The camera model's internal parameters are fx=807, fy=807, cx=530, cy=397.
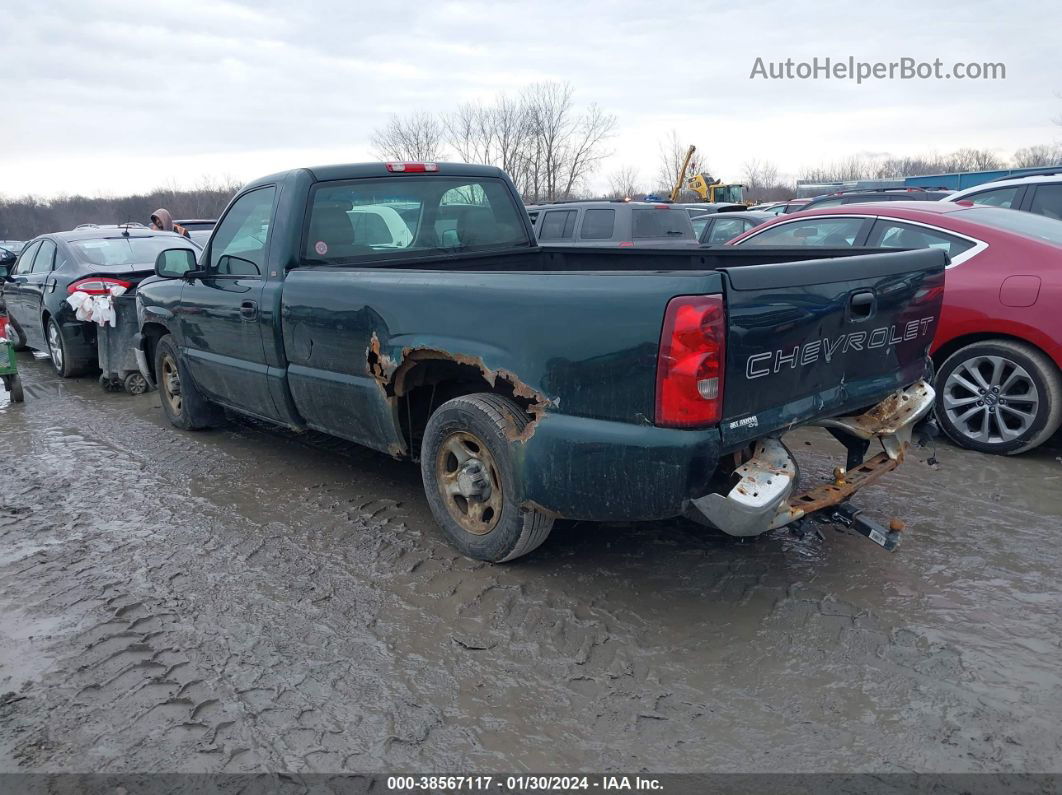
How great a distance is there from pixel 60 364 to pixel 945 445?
8913mm

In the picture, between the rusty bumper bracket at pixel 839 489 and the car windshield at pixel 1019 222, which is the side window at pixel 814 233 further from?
the rusty bumper bracket at pixel 839 489

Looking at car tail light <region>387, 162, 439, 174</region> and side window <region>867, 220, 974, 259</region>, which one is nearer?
car tail light <region>387, 162, 439, 174</region>

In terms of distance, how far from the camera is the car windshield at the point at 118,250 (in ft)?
28.8

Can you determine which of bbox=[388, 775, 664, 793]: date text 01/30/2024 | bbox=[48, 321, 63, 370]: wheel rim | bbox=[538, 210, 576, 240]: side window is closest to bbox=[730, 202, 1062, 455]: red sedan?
bbox=[388, 775, 664, 793]: date text 01/30/2024

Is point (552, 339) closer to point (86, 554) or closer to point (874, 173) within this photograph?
point (86, 554)

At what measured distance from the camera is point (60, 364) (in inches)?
358

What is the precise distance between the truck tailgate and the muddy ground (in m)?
0.86

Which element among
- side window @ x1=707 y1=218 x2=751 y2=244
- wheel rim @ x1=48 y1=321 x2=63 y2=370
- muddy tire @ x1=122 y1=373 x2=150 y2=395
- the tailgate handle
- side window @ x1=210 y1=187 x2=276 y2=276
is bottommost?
muddy tire @ x1=122 y1=373 x2=150 y2=395

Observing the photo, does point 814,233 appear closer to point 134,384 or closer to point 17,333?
point 134,384

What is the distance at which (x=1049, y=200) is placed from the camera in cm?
811

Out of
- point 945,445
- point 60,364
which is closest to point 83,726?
point 945,445

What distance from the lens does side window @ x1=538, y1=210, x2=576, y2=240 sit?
11.4m

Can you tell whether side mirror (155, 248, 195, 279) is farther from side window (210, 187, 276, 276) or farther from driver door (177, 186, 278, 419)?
side window (210, 187, 276, 276)

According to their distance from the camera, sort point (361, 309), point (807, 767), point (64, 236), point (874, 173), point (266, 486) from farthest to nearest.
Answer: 1. point (874, 173)
2. point (64, 236)
3. point (266, 486)
4. point (361, 309)
5. point (807, 767)
